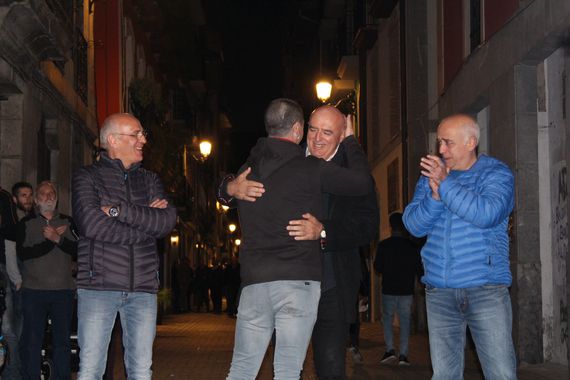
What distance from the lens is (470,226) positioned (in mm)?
6258

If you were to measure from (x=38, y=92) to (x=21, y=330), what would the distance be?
301 inches

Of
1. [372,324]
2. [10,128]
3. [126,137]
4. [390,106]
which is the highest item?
[390,106]

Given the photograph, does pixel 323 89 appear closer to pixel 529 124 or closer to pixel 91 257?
pixel 529 124

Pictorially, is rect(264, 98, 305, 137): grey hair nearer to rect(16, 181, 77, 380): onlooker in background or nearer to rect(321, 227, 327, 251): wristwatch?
rect(321, 227, 327, 251): wristwatch

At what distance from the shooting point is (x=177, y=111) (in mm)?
40656

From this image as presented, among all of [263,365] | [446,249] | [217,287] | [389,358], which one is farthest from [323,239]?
[217,287]

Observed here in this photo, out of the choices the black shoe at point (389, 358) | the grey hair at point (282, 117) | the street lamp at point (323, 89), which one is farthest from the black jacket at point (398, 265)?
the street lamp at point (323, 89)

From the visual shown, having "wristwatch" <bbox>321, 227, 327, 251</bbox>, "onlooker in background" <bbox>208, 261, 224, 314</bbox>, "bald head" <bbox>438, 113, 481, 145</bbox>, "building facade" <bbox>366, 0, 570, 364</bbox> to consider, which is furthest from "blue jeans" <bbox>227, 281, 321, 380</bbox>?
"onlooker in background" <bbox>208, 261, 224, 314</bbox>

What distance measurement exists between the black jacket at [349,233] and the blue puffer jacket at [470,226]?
30 cm

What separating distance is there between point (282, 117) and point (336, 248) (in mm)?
849

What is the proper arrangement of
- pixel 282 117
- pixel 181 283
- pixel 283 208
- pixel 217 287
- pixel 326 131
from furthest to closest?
pixel 181 283
pixel 217 287
pixel 326 131
pixel 282 117
pixel 283 208

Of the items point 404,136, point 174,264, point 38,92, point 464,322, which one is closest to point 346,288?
point 464,322

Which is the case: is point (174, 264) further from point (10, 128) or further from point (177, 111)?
point (10, 128)

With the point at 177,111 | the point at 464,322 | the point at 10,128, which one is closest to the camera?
the point at 464,322
